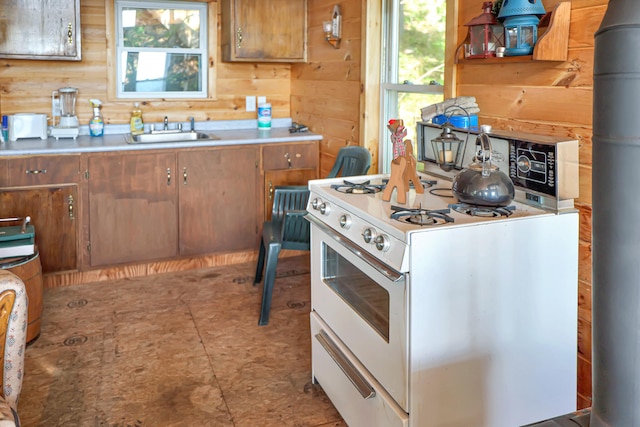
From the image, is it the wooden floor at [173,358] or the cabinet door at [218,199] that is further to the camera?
the cabinet door at [218,199]

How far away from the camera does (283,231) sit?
10.8 ft

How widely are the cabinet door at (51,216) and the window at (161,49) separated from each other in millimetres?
1015

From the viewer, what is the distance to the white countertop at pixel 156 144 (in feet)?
12.0

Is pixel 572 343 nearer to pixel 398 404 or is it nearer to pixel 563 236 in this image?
pixel 563 236

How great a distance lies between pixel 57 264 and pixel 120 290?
0.42 metres

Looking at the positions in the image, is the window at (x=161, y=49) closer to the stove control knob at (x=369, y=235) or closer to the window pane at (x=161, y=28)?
the window pane at (x=161, y=28)

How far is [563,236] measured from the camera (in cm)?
190

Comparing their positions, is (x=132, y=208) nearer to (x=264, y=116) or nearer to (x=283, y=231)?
(x=283, y=231)

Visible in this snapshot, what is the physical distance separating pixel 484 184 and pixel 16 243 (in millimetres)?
2289

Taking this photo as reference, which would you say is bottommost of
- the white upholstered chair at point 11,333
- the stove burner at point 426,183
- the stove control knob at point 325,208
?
the white upholstered chair at point 11,333

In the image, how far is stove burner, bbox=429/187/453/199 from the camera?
2.24 meters

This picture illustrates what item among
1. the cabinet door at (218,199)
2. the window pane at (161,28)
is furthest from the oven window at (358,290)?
the window pane at (161,28)

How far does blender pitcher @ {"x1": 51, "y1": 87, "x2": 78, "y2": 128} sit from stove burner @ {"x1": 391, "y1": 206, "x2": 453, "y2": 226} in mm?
2890

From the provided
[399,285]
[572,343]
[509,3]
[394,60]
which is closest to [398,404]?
[399,285]
